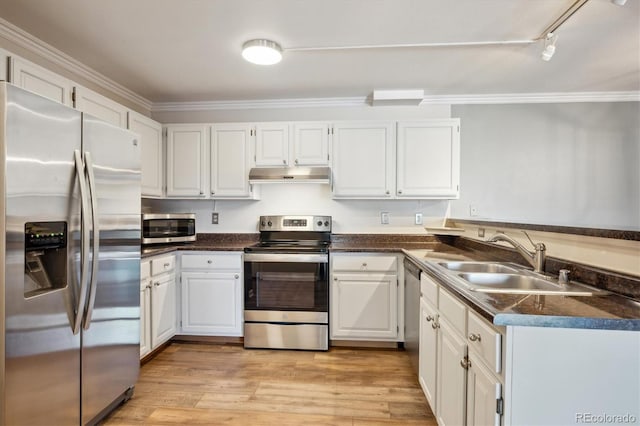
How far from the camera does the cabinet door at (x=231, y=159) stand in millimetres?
3209

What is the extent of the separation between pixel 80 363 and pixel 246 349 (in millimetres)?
1422

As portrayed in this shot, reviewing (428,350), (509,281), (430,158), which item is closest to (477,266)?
(509,281)

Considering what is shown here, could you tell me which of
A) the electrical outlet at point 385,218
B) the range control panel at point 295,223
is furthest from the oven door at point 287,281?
the electrical outlet at point 385,218

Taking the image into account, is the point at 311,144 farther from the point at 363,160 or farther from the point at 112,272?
the point at 112,272

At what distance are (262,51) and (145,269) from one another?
180 centimetres

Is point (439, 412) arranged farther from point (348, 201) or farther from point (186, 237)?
point (186, 237)

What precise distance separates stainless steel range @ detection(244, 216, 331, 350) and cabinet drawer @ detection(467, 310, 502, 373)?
1642 mm

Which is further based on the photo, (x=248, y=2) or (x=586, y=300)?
(x=248, y=2)

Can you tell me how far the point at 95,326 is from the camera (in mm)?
1753

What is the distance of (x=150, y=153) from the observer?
305 cm

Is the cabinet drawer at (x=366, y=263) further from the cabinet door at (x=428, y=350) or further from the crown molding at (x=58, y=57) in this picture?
the crown molding at (x=58, y=57)

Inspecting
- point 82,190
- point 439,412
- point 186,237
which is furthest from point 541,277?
point 186,237

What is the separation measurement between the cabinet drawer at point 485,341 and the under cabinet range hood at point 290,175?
197 cm

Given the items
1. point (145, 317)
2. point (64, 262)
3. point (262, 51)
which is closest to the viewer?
point (64, 262)
